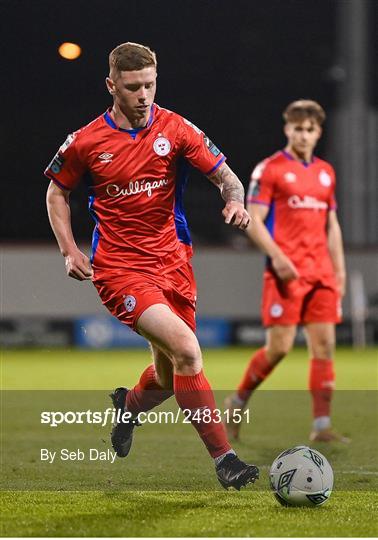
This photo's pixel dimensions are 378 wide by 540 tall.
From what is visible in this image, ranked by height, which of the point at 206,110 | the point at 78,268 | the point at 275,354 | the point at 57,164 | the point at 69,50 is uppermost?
the point at 69,50

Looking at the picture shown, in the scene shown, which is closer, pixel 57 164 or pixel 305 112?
pixel 57 164

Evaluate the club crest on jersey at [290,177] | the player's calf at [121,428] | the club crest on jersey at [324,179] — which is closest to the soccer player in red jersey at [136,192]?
the player's calf at [121,428]

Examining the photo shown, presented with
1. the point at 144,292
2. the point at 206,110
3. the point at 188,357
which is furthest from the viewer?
the point at 206,110

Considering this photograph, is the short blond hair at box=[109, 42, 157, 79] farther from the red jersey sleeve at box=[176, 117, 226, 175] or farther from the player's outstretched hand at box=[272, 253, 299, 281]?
the player's outstretched hand at box=[272, 253, 299, 281]

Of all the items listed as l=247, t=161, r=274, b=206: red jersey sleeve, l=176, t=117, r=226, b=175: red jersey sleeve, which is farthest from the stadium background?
l=176, t=117, r=226, b=175: red jersey sleeve

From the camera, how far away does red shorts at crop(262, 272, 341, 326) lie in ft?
21.8

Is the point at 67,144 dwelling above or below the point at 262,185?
above

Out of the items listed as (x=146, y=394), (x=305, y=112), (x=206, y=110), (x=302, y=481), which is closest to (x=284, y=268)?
(x=305, y=112)

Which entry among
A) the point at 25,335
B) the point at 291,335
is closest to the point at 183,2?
the point at 291,335

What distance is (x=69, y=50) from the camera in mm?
5898

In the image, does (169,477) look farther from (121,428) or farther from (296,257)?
(296,257)

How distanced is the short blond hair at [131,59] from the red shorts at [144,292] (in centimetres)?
88

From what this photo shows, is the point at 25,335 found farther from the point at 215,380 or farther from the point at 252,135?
the point at 252,135

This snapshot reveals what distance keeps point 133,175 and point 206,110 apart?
275 cm
